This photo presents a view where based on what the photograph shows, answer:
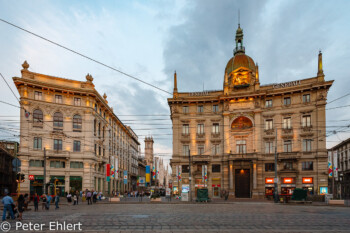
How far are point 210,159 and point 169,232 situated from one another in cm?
4060

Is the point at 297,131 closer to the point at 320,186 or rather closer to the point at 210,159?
the point at 320,186

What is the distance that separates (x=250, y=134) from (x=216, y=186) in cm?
1020

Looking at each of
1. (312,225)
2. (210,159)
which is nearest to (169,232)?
(312,225)

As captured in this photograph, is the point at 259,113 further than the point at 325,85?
Yes

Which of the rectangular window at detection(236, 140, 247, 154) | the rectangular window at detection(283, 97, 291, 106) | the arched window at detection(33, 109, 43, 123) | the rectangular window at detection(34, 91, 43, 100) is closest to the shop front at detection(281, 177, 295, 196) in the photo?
the rectangular window at detection(236, 140, 247, 154)

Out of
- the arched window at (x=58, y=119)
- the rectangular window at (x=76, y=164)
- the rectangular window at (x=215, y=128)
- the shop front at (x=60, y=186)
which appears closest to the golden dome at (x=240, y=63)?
the rectangular window at (x=215, y=128)

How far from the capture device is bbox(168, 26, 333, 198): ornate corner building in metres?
47.4

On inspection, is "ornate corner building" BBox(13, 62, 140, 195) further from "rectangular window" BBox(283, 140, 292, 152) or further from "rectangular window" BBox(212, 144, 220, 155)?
"rectangular window" BBox(283, 140, 292, 152)

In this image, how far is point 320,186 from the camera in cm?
4609

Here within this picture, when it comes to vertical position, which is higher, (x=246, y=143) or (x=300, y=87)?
(x=300, y=87)

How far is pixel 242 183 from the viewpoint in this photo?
50594mm

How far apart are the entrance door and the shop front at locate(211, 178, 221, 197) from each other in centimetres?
277

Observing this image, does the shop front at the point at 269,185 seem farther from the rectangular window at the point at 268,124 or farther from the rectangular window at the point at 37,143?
the rectangular window at the point at 37,143

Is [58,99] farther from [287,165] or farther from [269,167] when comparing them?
[287,165]
